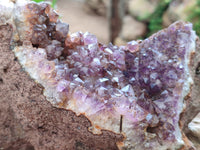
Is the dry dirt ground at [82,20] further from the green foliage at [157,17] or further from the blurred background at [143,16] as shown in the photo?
the green foliage at [157,17]

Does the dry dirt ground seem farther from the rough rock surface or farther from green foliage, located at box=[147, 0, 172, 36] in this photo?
the rough rock surface

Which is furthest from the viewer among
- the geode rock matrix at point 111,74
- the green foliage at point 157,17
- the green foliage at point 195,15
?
the green foliage at point 157,17

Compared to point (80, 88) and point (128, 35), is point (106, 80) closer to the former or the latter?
point (80, 88)

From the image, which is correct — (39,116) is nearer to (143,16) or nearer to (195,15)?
(195,15)

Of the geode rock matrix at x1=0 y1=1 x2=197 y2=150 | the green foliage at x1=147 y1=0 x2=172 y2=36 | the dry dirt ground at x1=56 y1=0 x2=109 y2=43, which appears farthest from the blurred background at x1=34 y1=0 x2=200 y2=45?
the geode rock matrix at x1=0 y1=1 x2=197 y2=150

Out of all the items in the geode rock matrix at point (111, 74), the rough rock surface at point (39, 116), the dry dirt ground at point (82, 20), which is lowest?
the dry dirt ground at point (82, 20)

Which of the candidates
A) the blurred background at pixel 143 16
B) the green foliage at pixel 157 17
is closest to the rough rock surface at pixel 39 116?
the blurred background at pixel 143 16

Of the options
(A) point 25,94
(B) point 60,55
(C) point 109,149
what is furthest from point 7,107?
(C) point 109,149
